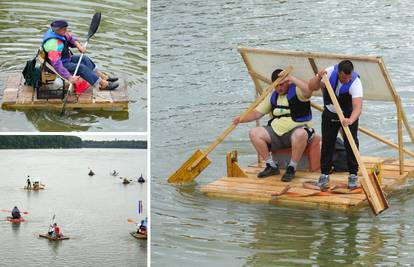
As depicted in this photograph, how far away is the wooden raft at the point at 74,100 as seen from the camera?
11000 mm

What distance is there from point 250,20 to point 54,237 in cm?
1503

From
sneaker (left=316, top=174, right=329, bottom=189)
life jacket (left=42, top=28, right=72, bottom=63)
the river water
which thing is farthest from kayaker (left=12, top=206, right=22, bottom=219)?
sneaker (left=316, top=174, right=329, bottom=189)

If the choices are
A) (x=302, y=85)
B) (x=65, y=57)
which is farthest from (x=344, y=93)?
(x=65, y=57)

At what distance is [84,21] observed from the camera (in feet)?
46.5

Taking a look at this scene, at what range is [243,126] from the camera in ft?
47.8

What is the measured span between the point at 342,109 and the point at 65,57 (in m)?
2.72

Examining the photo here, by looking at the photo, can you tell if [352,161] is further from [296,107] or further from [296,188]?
[296,107]

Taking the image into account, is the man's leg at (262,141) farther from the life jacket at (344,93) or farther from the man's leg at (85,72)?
the man's leg at (85,72)

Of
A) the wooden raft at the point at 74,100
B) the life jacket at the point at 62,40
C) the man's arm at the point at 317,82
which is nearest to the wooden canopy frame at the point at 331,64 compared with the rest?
the man's arm at the point at 317,82

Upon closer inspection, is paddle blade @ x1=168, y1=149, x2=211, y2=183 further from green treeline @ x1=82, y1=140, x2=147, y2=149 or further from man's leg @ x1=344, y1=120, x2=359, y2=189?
green treeline @ x1=82, y1=140, x2=147, y2=149

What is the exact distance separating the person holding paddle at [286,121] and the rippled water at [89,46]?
1212 mm

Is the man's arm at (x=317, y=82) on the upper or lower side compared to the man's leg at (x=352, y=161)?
upper

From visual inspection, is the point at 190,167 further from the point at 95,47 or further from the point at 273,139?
the point at 95,47

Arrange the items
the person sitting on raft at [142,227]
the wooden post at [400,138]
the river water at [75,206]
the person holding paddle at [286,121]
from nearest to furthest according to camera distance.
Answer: the person sitting on raft at [142,227], the river water at [75,206], the person holding paddle at [286,121], the wooden post at [400,138]
